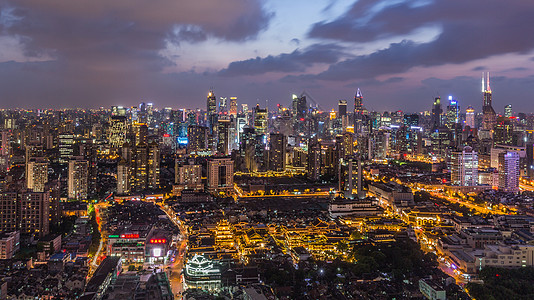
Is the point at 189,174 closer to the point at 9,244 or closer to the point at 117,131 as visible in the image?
the point at 9,244

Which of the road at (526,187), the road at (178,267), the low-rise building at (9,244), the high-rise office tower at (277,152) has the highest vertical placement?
the high-rise office tower at (277,152)

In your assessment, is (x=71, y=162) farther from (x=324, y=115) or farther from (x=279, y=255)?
(x=324, y=115)

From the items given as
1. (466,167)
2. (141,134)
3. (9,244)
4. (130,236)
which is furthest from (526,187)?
(141,134)

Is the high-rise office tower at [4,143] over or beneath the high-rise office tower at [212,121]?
beneath

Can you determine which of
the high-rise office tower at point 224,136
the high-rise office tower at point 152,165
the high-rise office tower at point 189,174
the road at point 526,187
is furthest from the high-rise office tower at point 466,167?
the high-rise office tower at point 224,136

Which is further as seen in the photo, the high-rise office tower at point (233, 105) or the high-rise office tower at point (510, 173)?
the high-rise office tower at point (233, 105)

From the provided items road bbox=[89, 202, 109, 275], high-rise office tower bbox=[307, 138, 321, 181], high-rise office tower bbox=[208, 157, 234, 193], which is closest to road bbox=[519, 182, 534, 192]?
high-rise office tower bbox=[307, 138, 321, 181]

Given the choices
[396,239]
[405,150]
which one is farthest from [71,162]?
[405,150]

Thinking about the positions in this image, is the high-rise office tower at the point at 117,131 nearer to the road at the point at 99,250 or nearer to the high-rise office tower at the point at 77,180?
the high-rise office tower at the point at 77,180
